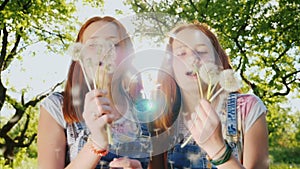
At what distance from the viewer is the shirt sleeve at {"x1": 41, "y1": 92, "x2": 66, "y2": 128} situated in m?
0.83

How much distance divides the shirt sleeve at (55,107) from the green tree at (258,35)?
3417 mm

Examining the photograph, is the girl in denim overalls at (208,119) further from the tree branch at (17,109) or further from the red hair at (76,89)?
the tree branch at (17,109)

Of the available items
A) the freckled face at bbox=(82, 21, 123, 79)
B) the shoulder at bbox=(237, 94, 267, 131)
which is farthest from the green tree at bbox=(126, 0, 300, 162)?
the freckled face at bbox=(82, 21, 123, 79)

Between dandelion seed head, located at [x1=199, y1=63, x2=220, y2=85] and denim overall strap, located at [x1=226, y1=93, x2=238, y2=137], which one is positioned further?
denim overall strap, located at [x1=226, y1=93, x2=238, y2=137]

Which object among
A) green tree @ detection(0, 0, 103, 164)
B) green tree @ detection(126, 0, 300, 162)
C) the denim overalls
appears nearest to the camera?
the denim overalls

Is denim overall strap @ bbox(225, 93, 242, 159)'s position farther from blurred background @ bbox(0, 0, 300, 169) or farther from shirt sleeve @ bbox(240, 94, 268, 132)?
blurred background @ bbox(0, 0, 300, 169)

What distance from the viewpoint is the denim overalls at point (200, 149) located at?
32.3 inches

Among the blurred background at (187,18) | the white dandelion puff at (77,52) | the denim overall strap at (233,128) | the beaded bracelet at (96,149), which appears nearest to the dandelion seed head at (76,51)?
the white dandelion puff at (77,52)

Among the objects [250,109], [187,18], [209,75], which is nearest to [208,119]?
[209,75]

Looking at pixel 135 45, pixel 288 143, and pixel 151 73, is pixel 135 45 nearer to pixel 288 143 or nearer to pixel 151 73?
pixel 151 73

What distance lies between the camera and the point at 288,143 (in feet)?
19.8

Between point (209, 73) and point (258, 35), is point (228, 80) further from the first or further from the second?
point (258, 35)

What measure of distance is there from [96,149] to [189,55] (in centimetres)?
18

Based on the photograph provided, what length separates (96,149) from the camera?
0.74 m
